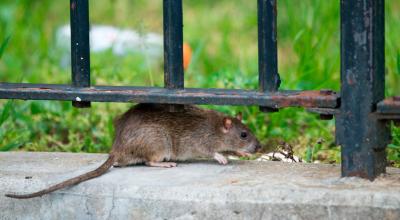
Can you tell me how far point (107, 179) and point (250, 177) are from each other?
0.61 metres

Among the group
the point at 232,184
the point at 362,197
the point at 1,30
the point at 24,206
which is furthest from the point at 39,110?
the point at 362,197

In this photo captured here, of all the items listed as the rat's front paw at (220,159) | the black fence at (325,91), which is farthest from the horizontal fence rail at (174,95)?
the rat's front paw at (220,159)

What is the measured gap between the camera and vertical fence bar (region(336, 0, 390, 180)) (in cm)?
360

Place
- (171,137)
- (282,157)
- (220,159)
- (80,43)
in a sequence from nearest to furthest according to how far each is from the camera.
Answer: (80,43)
(220,159)
(171,137)
(282,157)

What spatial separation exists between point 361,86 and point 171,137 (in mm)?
1266

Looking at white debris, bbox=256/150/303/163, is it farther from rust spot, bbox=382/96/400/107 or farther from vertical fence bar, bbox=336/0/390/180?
rust spot, bbox=382/96/400/107

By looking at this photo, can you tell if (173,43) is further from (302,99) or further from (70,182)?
(70,182)

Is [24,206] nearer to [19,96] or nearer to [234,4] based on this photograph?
[19,96]

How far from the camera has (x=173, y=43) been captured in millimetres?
3893

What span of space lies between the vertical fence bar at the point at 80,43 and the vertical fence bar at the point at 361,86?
1098 mm

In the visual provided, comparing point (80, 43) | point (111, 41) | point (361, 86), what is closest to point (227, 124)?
point (80, 43)

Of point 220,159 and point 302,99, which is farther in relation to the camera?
point 220,159

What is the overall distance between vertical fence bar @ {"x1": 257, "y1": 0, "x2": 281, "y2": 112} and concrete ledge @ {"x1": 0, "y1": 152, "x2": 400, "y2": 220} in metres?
0.36

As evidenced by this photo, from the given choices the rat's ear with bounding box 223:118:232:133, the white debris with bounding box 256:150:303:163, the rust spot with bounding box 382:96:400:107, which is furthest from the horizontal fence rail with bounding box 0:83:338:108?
the rat's ear with bounding box 223:118:232:133
